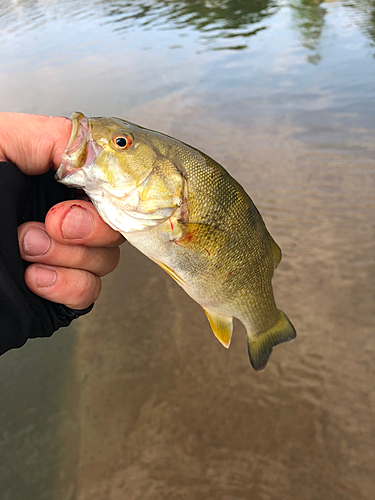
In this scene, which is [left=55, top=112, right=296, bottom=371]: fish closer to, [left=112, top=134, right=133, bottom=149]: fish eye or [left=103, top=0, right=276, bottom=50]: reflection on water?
[left=112, top=134, right=133, bottom=149]: fish eye

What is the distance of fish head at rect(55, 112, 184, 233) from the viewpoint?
1665mm

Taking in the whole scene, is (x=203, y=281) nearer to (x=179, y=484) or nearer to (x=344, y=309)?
(x=179, y=484)

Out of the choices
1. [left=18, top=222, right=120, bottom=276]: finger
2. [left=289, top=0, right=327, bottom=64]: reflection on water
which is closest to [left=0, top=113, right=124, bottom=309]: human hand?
[left=18, top=222, right=120, bottom=276]: finger

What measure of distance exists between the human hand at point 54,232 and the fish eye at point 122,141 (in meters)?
0.36

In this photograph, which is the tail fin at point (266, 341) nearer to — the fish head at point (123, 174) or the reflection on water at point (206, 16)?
the fish head at point (123, 174)

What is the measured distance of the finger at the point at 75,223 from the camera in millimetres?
Result: 1805

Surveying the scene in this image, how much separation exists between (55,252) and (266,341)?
4.49 feet

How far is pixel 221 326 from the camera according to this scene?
2.17 m

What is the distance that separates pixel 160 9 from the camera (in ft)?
54.7

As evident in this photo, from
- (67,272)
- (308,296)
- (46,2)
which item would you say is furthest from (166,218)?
(46,2)

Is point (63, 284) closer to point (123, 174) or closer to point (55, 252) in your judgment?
point (55, 252)

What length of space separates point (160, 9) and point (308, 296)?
58.1ft

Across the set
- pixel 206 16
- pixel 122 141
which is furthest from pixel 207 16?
pixel 122 141

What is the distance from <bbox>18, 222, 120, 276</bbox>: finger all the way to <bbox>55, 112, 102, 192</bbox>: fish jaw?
43 centimetres
